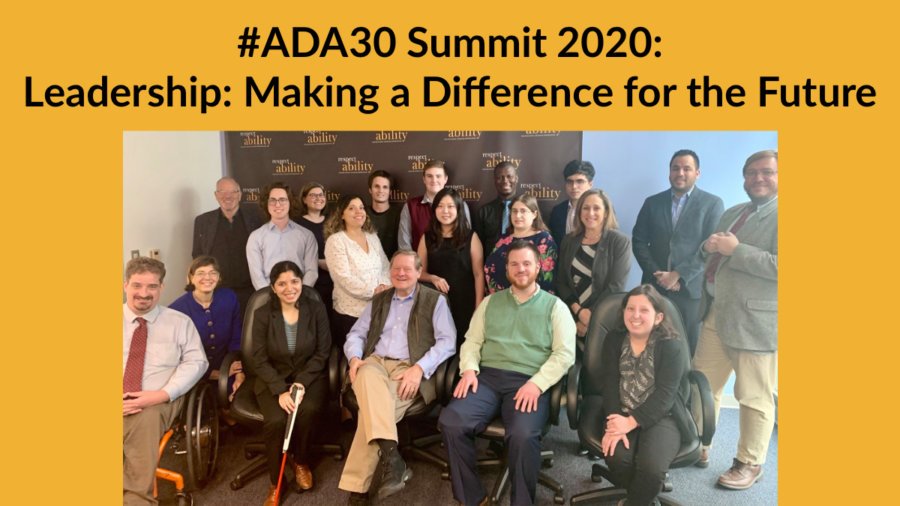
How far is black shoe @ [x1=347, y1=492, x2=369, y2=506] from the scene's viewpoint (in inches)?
102

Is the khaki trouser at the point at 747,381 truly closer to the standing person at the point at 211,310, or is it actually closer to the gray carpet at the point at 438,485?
the gray carpet at the point at 438,485

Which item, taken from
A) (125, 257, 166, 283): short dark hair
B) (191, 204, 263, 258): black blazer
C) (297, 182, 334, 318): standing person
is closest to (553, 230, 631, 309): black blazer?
(297, 182, 334, 318): standing person

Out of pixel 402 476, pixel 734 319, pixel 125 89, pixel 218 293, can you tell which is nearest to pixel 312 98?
pixel 125 89

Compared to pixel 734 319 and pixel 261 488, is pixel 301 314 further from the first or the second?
pixel 734 319

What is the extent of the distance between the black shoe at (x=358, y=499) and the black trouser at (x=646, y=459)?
4.01 feet

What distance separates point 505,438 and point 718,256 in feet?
5.10

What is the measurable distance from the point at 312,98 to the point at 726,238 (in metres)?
2.30

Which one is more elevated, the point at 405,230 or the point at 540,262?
the point at 405,230

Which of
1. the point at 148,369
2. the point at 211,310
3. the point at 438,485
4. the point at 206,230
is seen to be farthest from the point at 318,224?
the point at 438,485

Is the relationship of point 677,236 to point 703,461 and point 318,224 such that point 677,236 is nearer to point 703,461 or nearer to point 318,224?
point 703,461

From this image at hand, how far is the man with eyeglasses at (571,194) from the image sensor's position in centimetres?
335

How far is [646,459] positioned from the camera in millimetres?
2314

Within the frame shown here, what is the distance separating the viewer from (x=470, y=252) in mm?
3301

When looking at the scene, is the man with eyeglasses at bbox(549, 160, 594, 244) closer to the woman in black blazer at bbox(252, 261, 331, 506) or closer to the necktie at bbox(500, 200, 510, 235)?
the necktie at bbox(500, 200, 510, 235)
